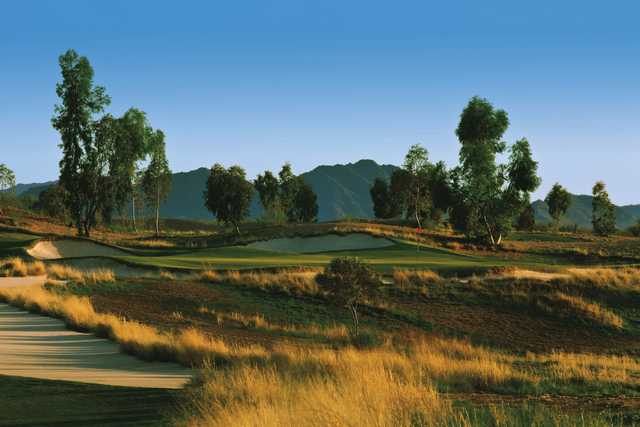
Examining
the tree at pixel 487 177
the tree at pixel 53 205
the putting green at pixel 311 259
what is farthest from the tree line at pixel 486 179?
the tree at pixel 53 205

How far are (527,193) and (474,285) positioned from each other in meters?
36.2

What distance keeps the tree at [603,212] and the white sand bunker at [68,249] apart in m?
79.6

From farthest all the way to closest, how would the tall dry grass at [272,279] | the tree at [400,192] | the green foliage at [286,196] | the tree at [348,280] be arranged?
the green foliage at [286,196] < the tree at [400,192] < the tall dry grass at [272,279] < the tree at [348,280]

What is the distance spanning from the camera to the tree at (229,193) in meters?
73.8

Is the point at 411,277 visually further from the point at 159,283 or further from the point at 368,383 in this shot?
the point at 368,383

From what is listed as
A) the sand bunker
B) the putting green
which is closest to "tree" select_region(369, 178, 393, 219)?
the putting green

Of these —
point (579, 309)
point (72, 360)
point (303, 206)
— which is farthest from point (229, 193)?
point (72, 360)

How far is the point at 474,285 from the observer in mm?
33312

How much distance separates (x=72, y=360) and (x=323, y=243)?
45.9m

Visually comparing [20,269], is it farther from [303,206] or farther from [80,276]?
[303,206]

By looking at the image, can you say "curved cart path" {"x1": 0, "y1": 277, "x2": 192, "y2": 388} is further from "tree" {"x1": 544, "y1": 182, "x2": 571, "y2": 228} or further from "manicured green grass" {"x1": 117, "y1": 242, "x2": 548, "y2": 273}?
"tree" {"x1": 544, "y1": 182, "x2": 571, "y2": 228}

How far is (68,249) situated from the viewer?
47750 millimetres

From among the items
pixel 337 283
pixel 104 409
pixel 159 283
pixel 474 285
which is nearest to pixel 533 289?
pixel 474 285

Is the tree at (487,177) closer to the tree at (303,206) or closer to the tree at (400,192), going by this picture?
the tree at (400,192)
